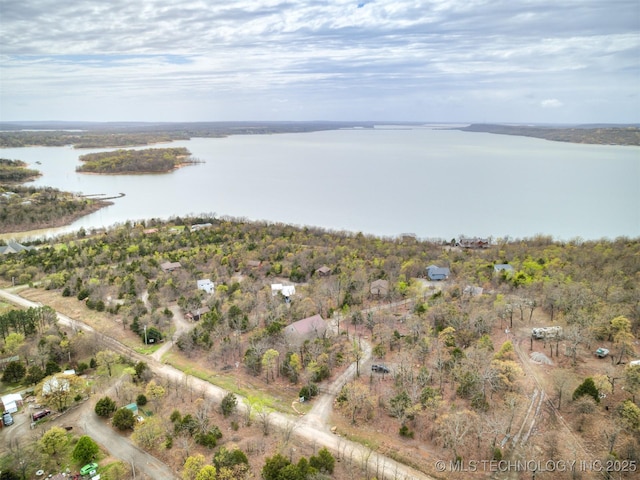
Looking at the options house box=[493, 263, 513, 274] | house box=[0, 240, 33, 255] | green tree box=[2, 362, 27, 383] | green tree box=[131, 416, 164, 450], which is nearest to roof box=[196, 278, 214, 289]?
green tree box=[2, 362, 27, 383]

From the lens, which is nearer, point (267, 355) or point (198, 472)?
point (198, 472)

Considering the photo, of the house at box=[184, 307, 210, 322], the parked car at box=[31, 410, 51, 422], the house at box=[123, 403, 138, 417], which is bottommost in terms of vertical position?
the parked car at box=[31, 410, 51, 422]

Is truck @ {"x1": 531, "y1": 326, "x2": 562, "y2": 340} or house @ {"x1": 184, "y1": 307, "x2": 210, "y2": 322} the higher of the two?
truck @ {"x1": 531, "y1": 326, "x2": 562, "y2": 340}

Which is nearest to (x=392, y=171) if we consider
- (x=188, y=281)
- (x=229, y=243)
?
(x=229, y=243)

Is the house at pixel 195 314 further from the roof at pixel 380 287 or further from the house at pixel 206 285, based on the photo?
the roof at pixel 380 287

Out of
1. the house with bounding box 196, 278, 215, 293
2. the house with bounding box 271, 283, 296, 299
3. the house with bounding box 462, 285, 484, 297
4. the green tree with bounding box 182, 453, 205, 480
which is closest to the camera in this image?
the green tree with bounding box 182, 453, 205, 480

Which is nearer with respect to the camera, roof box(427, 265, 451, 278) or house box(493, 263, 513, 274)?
house box(493, 263, 513, 274)

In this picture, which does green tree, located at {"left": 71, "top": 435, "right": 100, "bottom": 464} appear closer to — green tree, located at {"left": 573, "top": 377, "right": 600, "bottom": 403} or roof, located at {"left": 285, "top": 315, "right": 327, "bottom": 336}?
roof, located at {"left": 285, "top": 315, "right": 327, "bottom": 336}

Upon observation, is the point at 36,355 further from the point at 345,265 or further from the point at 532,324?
the point at 532,324
